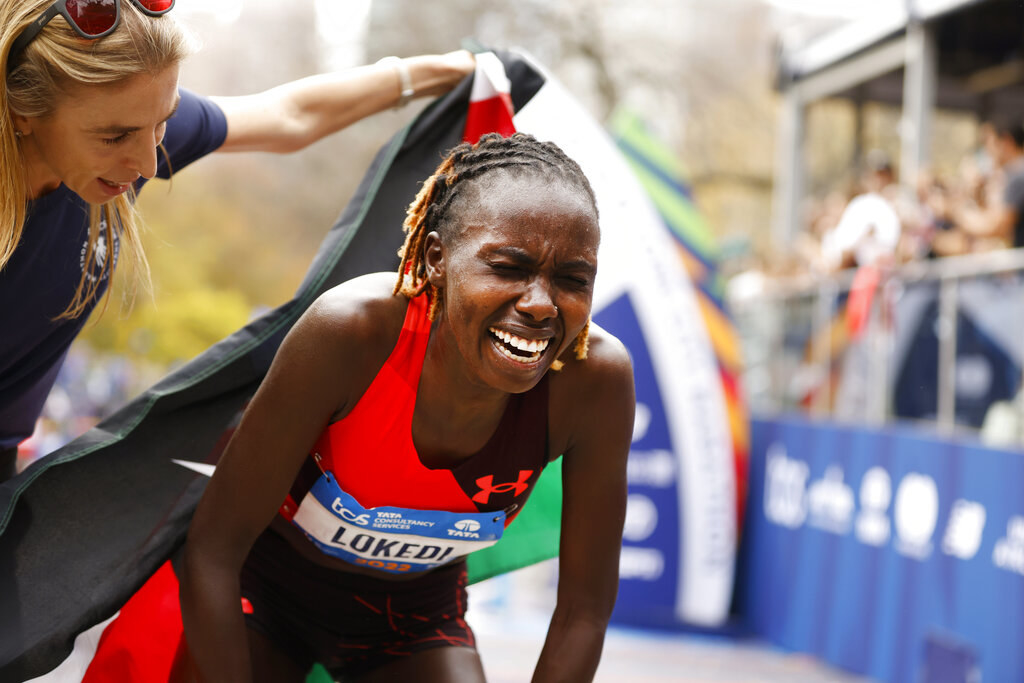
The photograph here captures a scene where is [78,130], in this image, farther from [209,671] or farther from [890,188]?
[890,188]

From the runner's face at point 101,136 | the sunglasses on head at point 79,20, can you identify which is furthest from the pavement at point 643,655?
the sunglasses on head at point 79,20

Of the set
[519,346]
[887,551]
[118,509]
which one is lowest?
[887,551]

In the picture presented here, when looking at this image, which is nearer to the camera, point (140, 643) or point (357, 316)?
point (357, 316)

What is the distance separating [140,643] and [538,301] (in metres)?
1.31

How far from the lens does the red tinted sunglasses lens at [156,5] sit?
7.34 feet

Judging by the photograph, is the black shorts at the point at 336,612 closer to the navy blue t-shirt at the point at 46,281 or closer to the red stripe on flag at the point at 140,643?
the red stripe on flag at the point at 140,643

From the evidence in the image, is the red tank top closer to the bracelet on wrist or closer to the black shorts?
the black shorts

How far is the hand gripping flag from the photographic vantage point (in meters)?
2.45

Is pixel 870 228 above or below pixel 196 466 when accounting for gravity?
above

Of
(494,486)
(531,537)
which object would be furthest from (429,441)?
(531,537)

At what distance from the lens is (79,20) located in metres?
2.12

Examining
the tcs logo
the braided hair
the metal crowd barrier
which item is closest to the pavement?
the metal crowd barrier

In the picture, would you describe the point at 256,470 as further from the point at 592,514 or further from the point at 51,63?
the point at 51,63

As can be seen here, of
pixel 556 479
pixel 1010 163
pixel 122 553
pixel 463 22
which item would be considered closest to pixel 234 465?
pixel 122 553
